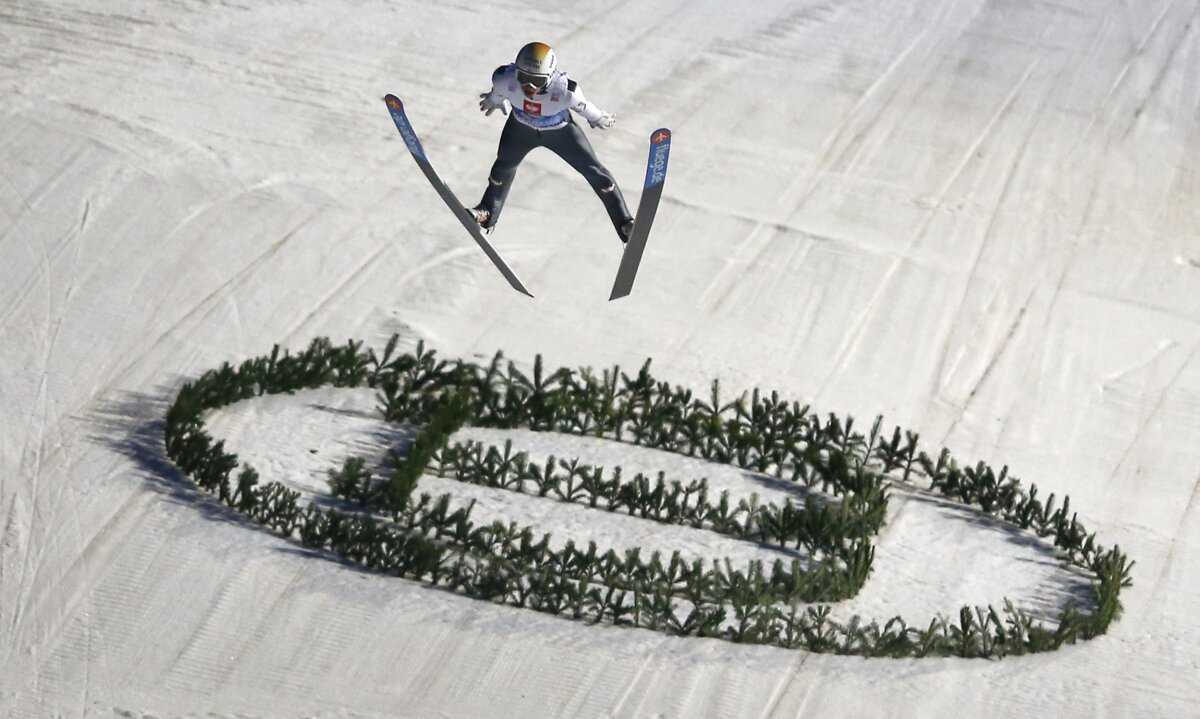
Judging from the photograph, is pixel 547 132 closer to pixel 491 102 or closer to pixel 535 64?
pixel 491 102

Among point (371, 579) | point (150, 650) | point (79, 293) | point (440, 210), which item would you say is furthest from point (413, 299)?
point (150, 650)

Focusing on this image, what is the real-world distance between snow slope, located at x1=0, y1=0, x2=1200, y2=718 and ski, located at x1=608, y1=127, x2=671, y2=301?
2624 mm

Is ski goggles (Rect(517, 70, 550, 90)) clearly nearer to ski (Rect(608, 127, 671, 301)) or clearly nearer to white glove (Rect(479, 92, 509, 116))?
white glove (Rect(479, 92, 509, 116))

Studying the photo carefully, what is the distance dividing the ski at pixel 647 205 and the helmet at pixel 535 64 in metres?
0.81

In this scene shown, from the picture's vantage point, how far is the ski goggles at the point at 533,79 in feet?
34.8

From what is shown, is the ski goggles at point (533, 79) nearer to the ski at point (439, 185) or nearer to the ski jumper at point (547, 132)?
the ski jumper at point (547, 132)

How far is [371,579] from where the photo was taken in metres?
12.9

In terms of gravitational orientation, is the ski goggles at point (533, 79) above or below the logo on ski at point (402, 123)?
above

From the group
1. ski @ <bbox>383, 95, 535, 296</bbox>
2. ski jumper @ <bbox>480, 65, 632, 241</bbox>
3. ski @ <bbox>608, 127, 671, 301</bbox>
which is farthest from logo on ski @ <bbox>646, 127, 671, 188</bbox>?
ski @ <bbox>383, 95, 535, 296</bbox>

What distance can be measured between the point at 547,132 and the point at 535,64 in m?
0.90

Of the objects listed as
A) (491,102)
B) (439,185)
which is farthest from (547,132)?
(439,185)

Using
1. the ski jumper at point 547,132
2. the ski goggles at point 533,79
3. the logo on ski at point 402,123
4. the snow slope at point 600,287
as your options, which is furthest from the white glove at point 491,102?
the snow slope at point 600,287

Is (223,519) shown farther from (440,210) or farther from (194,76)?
(194,76)

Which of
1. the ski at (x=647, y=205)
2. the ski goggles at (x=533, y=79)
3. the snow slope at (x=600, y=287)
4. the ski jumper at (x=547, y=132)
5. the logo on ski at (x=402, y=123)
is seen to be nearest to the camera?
the ski goggles at (x=533, y=79)
